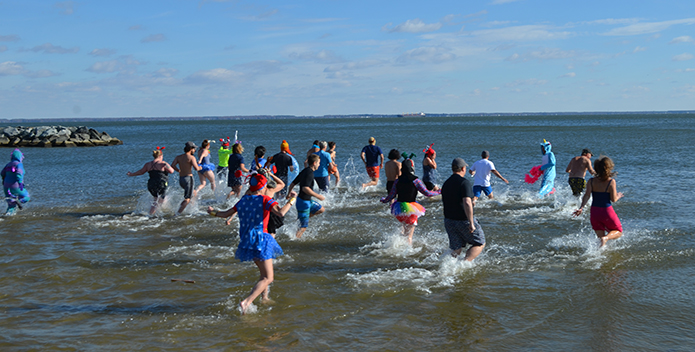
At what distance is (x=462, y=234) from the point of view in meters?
7.23

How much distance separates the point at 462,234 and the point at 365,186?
342 inches

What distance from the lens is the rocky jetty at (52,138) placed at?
167ft

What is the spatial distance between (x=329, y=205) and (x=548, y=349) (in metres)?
9.28

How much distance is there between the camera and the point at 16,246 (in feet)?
31.6

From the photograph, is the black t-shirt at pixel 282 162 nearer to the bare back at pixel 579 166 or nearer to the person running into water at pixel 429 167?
the person running into water at pixel 429 167

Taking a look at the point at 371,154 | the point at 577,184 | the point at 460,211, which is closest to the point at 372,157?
the point at 371,154

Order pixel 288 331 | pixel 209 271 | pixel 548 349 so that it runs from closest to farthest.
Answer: pixel 548 349, pixel 288 331, pixel 209 271

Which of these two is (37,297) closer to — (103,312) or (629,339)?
(103,312)

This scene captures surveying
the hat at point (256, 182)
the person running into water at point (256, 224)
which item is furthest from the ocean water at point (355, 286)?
the hat at point (256, 182)

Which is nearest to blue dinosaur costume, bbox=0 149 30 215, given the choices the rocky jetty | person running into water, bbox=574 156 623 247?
person running into water, bbox=574 156 623 247

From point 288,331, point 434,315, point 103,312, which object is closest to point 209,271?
point 103,312

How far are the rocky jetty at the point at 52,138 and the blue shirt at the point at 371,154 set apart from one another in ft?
147

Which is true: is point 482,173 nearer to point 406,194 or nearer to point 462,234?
point 406,194

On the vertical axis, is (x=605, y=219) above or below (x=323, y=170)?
below
